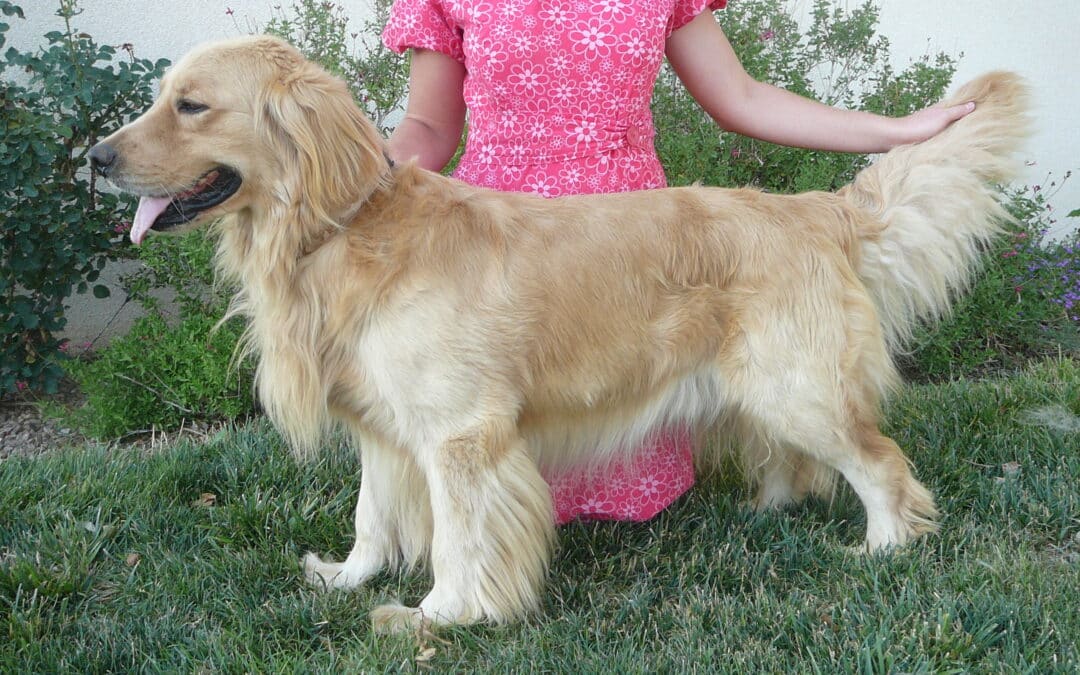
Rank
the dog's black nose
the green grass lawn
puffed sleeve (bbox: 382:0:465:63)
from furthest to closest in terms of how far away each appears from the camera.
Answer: puffed sleeve (bbox: 382:0:465:63)
the green grass lawn
the dog's black nose

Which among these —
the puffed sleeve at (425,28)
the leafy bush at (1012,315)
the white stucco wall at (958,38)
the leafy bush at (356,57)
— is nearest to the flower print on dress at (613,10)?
the puffed sleeve at (425,28)

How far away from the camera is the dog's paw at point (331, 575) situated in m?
2.90

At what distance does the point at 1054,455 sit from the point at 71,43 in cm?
470

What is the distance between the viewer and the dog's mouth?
2320mm

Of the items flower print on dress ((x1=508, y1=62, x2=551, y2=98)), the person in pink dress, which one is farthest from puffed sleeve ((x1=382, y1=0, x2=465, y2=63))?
flower print on dress ((x1=508, y1=62, x2=551, y2=98))

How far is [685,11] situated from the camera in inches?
127

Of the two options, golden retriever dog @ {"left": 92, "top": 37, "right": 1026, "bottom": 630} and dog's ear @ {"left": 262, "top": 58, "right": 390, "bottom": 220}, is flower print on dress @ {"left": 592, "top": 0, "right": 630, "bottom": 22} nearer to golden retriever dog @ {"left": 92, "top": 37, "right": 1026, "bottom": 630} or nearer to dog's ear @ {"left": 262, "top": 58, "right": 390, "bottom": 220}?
golden retriever dog @ {"left": 92, "top": 37, "right": 1026, "bottom": 630}

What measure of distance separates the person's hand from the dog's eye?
2.10 metres

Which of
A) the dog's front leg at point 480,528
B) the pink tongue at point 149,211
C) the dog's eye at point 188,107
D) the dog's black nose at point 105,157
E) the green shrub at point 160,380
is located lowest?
the green shrub at point 160,380

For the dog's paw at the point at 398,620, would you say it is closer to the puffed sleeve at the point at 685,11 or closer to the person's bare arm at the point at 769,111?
the person's bare arm at the point at 769,111

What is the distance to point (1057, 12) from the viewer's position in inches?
229

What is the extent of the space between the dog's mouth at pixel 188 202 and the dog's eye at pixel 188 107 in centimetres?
15

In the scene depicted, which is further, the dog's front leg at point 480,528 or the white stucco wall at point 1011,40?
the white stucco wall at point 1011,40

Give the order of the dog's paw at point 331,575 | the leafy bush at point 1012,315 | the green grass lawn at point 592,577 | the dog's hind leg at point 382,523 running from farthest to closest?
the leafy bush at point 1012,315 → the dog's paw at point 331,575 → the dog's hind leg at point 382,523 → the green grass lawn at point 592,577
